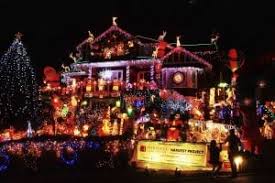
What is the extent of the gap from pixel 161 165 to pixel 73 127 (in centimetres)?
1181

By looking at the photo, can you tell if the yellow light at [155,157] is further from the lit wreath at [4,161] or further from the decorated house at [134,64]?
the decorated house at [134,64]

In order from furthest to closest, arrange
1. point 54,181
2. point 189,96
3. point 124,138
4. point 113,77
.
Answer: point 113,77, point 189,96, point 124,138, point 54,181

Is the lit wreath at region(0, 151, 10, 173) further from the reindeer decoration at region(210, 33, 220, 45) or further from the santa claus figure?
the reindeer decoration at region(210, 33, 220, 45)

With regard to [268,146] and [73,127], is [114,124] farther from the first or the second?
[268,146]

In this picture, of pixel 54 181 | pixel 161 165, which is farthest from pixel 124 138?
pixel 54 181

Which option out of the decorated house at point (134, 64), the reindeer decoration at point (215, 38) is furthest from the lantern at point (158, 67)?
the reindeer decoration at point (215, 38)

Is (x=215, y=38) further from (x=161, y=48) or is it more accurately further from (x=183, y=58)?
(x=161, y=48)

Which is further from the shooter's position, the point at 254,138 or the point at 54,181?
the point at 254,138

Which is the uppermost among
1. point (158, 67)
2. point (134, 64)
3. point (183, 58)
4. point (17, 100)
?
point (183, 58)

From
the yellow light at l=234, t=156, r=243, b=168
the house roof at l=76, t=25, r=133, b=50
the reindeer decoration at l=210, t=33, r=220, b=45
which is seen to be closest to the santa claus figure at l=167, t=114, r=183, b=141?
the yellow light at l=234, t=156, r=243, b=168

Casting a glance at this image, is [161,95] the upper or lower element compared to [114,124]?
upper

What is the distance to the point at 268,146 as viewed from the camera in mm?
22000

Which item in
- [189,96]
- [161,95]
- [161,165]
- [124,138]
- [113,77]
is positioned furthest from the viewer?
[113,77]

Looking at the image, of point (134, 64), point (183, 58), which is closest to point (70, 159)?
point (134, 64)
